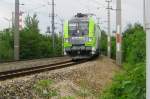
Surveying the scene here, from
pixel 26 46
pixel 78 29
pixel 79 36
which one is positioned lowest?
pixel 26 46

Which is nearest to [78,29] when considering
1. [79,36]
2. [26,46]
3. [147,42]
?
[79,36]

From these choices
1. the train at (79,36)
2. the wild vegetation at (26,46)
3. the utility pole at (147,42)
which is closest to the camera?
the utility pole at (147,42)

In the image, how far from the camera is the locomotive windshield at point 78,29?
35531mm

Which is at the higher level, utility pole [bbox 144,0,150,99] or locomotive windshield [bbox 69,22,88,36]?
locomotive windshield [bbox 69,22,88,36]

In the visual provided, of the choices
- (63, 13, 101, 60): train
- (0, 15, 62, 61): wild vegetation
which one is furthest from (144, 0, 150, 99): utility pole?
(0, 15, 62, 61): wild vegetation

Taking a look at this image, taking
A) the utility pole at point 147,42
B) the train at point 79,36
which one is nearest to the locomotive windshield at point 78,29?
the train at point 79,36

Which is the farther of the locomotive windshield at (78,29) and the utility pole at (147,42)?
the locomotive windshield at (78,29)

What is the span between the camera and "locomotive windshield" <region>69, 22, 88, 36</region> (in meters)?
35.5

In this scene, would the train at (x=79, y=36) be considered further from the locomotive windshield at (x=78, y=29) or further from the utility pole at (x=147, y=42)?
the utility pole at (x=147, y=42)

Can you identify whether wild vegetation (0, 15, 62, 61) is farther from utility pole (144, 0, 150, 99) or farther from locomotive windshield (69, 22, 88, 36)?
utility pole (144, 0, 150, 99)

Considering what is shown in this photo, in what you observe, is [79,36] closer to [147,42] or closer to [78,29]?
[78,29]

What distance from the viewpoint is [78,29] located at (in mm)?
35656

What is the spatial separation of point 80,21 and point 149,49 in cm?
3274

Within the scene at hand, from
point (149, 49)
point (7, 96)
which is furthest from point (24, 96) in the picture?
point (149, 49)
